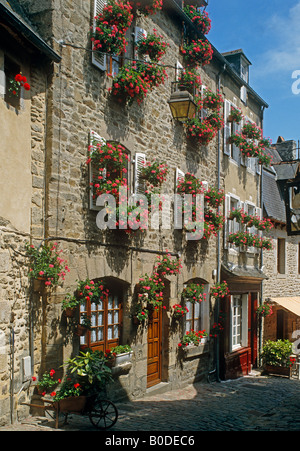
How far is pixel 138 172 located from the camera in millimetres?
9703

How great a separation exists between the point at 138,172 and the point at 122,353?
3481 millimetres

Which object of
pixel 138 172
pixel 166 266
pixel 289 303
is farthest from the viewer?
pixel 289 303

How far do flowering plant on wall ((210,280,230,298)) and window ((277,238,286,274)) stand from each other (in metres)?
7.00

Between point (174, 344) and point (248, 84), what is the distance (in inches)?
389

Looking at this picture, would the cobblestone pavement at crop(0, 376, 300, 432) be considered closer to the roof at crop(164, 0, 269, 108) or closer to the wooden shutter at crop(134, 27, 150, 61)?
the wooden shutter at crop(134, 27, 150, 61)

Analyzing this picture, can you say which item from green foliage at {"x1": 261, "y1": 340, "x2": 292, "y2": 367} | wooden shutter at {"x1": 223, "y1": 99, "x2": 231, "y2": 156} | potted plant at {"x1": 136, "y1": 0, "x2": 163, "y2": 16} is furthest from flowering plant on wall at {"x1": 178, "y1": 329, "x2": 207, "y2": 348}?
potted plant at {"x1": 136, "y1": 0, "x2": 163, "y2": 16}

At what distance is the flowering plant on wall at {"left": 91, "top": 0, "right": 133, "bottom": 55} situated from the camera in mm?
8312

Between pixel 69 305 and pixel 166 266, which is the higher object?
pixel 166 266

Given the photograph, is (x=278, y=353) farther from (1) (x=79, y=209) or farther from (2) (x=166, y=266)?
(1) (x=79, y=209)

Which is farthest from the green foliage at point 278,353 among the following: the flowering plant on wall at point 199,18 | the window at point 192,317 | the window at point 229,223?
the flowering plant on wall at point 199,18

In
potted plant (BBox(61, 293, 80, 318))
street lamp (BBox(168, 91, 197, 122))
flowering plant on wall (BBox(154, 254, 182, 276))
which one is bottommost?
potted plant (BBox(61, 293, 80, 318))

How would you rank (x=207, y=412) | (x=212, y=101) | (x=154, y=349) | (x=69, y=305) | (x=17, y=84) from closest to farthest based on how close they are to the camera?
1. (x=17, y=84)
2. (x=69, y=305)
3. (x=207, y=412)
4. (x=154, y=349)
5. (x=212, y=101)

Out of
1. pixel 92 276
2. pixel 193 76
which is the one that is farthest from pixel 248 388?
pixel 193 76

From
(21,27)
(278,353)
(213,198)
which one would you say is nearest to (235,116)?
(213,198)
